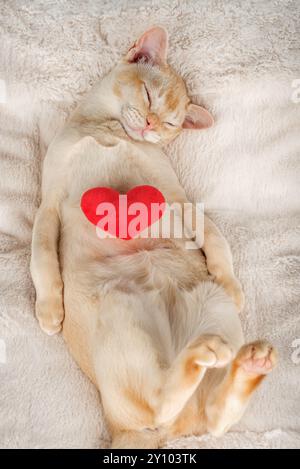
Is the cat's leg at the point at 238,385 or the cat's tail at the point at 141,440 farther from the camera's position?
the cat's tail at the point at 141,440

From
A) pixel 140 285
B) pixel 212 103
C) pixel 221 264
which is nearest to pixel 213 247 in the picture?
pixel 221 264

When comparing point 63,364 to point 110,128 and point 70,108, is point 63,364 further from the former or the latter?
point 70,108

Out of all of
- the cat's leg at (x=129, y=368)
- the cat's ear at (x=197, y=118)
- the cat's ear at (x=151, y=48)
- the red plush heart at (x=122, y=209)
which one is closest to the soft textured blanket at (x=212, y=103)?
the cat's ear at (x=197, y=118)

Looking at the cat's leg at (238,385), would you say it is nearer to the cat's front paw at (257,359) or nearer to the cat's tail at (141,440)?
the cat's front paw at (257,359)

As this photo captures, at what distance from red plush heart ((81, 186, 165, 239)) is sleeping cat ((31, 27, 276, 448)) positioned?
0.07m

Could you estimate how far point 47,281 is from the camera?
1500 mm

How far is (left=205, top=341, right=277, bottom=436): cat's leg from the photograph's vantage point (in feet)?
3.80

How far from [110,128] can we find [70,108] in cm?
25

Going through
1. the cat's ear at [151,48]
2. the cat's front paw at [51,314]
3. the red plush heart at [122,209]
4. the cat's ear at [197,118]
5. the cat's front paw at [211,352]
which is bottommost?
the cat's front paw at [51,314]

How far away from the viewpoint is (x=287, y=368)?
1561 mm

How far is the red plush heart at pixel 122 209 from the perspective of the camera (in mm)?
1486

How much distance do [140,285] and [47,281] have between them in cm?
24

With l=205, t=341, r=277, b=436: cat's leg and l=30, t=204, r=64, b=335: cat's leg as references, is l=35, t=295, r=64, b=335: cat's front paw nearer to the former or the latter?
l=30, t=204, r=64, b=335: cat's leg
